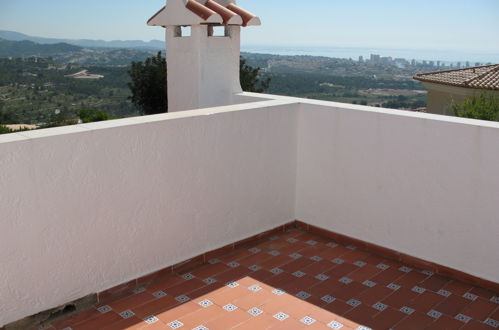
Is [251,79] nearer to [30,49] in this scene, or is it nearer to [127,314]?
[127,314]

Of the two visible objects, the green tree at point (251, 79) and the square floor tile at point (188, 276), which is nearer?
the square floor tile at point (188, 276)

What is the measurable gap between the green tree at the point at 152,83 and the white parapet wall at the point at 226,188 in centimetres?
1235

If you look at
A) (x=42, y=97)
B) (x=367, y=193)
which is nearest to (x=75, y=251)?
(x=367, y=193)

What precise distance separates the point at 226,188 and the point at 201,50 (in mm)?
2082

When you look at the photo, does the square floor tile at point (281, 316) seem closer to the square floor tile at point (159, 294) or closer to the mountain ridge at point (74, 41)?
the square floor tile at point (159, 294)

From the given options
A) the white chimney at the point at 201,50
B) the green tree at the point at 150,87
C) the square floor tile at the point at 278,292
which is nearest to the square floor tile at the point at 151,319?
the square floor tile at the point at 278,292

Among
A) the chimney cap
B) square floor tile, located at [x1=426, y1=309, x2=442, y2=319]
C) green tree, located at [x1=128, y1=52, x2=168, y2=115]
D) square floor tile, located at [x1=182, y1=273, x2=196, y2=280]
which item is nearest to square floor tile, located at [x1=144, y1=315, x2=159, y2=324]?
square floor tile, located at [x1=182, y1=273, x2=196, y2=280]

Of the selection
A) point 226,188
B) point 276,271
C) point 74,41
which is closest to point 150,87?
point 226,188

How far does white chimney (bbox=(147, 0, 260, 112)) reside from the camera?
250 inches

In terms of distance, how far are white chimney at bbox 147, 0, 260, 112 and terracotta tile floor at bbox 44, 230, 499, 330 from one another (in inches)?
90.1

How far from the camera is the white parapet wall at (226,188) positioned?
12.5 feet

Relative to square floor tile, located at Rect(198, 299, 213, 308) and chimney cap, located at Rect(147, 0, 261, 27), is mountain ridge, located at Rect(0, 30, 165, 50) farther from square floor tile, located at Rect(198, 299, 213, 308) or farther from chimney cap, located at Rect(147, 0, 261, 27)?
square floor tile, located at Rect(198, 299, 213, 308)

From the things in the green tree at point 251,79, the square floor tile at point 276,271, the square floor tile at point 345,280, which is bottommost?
the square floor tile at point 276,271

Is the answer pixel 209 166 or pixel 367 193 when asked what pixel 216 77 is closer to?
pixel 209 166
